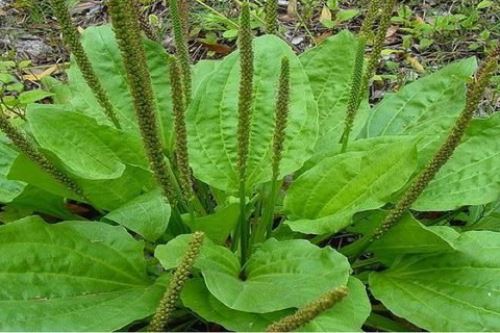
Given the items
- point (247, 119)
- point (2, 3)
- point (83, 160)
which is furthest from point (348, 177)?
point (2, 3)

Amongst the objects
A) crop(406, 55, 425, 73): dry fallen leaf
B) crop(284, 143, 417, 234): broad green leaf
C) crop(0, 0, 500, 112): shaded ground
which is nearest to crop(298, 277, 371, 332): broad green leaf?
crop(284, 143, 417, 234): broad green leaf

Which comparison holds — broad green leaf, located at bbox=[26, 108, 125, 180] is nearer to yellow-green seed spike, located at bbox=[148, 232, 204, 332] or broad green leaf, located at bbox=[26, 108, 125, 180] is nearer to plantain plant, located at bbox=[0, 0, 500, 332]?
plantain plant, located at bbox=[0, 0, 500, 332]

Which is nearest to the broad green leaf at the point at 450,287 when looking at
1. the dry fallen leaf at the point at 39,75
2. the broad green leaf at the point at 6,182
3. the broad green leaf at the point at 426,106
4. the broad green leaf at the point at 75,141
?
the broad green leaf at the point at 426,106

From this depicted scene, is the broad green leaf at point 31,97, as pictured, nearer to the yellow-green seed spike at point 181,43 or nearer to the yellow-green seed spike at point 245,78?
the yellow-green seed spike at point 181,43

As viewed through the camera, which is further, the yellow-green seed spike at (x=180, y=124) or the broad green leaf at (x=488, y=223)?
the broad green leaf at (x=488, y=223)

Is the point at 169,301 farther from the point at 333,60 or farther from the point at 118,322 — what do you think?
the point at 333,60

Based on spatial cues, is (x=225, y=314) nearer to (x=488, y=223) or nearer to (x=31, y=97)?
(x=488, y=223)

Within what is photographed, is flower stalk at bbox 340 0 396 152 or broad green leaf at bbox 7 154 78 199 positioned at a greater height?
flower stalk at bbox 340 0 396 152

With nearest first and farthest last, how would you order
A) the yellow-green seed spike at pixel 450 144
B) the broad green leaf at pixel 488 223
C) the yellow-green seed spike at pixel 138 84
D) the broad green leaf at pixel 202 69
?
the yellow-green seed spike at pixel 138 84
the yellow-green seed spike at pixel 450 144
the broad green leaf at pixel 488 223
the broad green leaf at pixel 202 69
